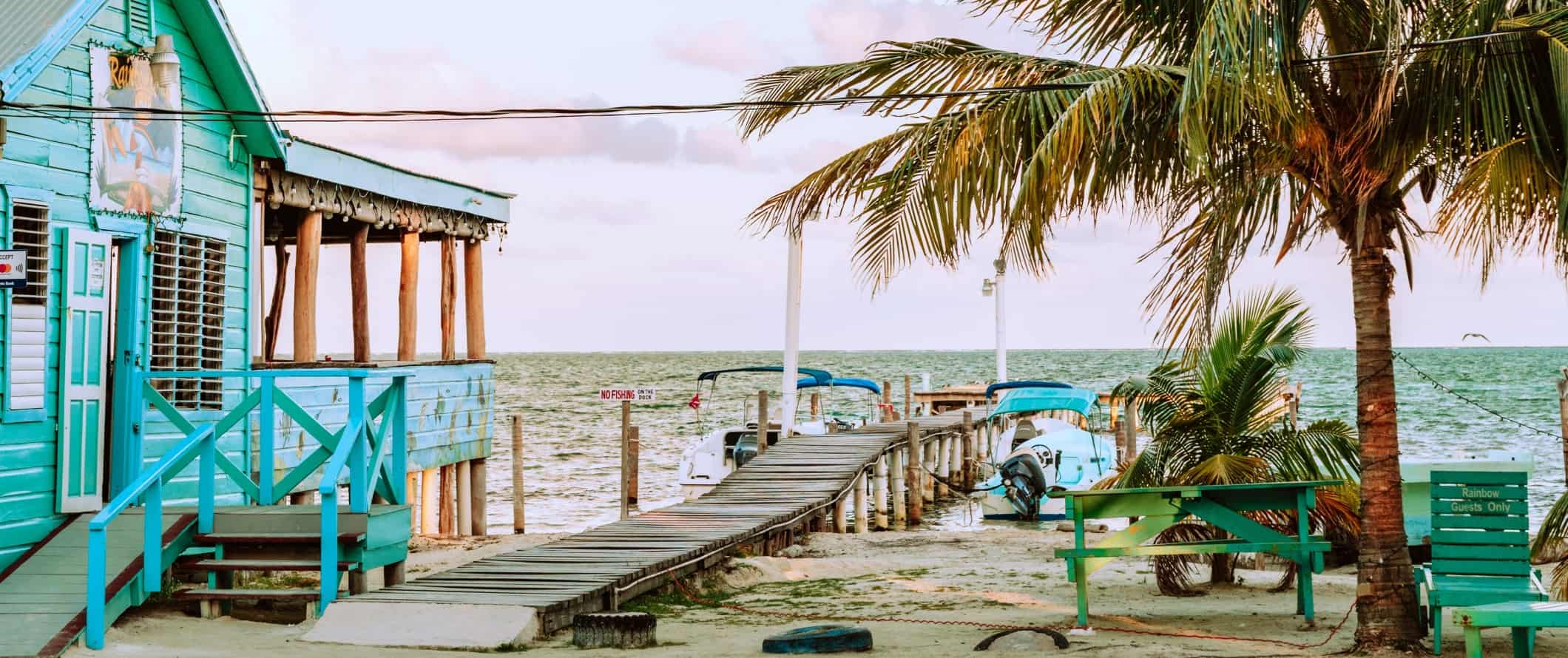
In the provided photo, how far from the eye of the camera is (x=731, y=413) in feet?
226

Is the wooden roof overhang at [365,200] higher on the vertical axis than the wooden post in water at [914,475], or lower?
higher

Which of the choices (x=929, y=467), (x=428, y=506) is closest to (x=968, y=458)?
(x=929, y=467)

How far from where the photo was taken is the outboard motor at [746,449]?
89.2 feet

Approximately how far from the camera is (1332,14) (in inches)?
334

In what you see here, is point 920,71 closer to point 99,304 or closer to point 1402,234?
point 1402,234

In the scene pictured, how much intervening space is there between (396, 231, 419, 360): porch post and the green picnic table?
397 inches

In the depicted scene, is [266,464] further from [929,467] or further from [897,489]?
[929,467]

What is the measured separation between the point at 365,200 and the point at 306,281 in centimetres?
138

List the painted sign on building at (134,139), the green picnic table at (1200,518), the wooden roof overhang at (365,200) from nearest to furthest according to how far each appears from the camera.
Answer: the green picnic table at (1200,518), the painted sign on building at (134,139), the wooden roof overhang at (365,200)

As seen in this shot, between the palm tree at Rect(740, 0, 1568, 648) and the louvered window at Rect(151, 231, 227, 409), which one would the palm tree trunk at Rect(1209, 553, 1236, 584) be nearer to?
the palm tree at Rect(740, 0, 1568, 648)

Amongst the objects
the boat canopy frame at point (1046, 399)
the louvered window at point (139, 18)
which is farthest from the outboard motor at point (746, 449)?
the louvered window at point (139, 18)

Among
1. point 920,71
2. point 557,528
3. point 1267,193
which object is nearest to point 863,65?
point 920,71

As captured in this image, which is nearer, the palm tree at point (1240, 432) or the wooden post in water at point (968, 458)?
the palm tree at point (1240, 432)

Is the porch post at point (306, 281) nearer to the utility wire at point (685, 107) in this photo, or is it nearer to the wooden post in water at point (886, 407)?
the utility wire at point (685, 107)
